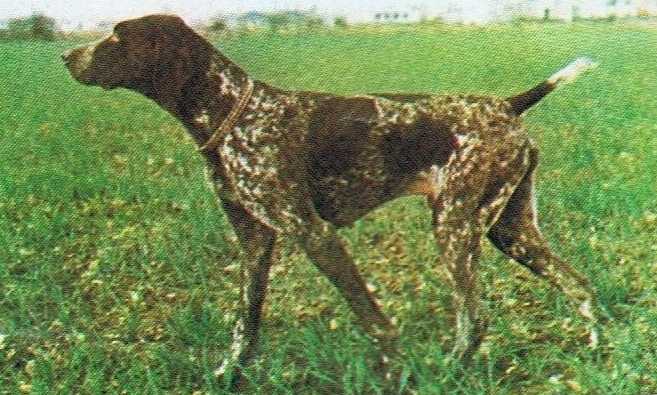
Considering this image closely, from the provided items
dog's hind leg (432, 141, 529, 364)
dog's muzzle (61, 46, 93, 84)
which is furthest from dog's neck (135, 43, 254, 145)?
dog's hind leg (432, 141, 529, 364)

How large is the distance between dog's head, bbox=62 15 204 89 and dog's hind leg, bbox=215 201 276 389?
0.40m

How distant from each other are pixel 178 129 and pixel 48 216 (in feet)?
1.44

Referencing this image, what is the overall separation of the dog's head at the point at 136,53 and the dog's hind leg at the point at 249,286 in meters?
0.40

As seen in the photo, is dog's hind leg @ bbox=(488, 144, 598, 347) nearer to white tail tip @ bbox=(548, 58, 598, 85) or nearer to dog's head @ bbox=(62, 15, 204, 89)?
white tail tip @ bbox=(548, 58, 598, 85)

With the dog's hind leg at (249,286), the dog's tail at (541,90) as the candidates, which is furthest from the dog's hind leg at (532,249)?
the dog's hind leg at (249,286)

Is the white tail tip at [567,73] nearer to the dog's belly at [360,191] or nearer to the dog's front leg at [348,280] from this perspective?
the dog's belly at [360,191]

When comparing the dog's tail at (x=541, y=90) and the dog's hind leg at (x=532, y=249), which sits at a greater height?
the dog's tail at (x=541, y=90)

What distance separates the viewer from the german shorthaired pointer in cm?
232

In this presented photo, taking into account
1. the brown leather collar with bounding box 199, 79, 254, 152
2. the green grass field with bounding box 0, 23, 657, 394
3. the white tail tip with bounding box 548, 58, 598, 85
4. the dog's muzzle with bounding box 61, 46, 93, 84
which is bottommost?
the green grass field with bounding box 0, 23, 657, 394

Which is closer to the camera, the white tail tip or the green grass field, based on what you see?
the white tail tip

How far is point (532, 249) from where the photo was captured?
8.17 feet

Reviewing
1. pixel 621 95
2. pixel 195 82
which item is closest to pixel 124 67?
pixel 195 82

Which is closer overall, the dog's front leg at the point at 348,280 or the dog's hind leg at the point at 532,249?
the dog's front leg at the point at 348,280

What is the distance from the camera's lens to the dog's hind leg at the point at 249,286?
251 cm
